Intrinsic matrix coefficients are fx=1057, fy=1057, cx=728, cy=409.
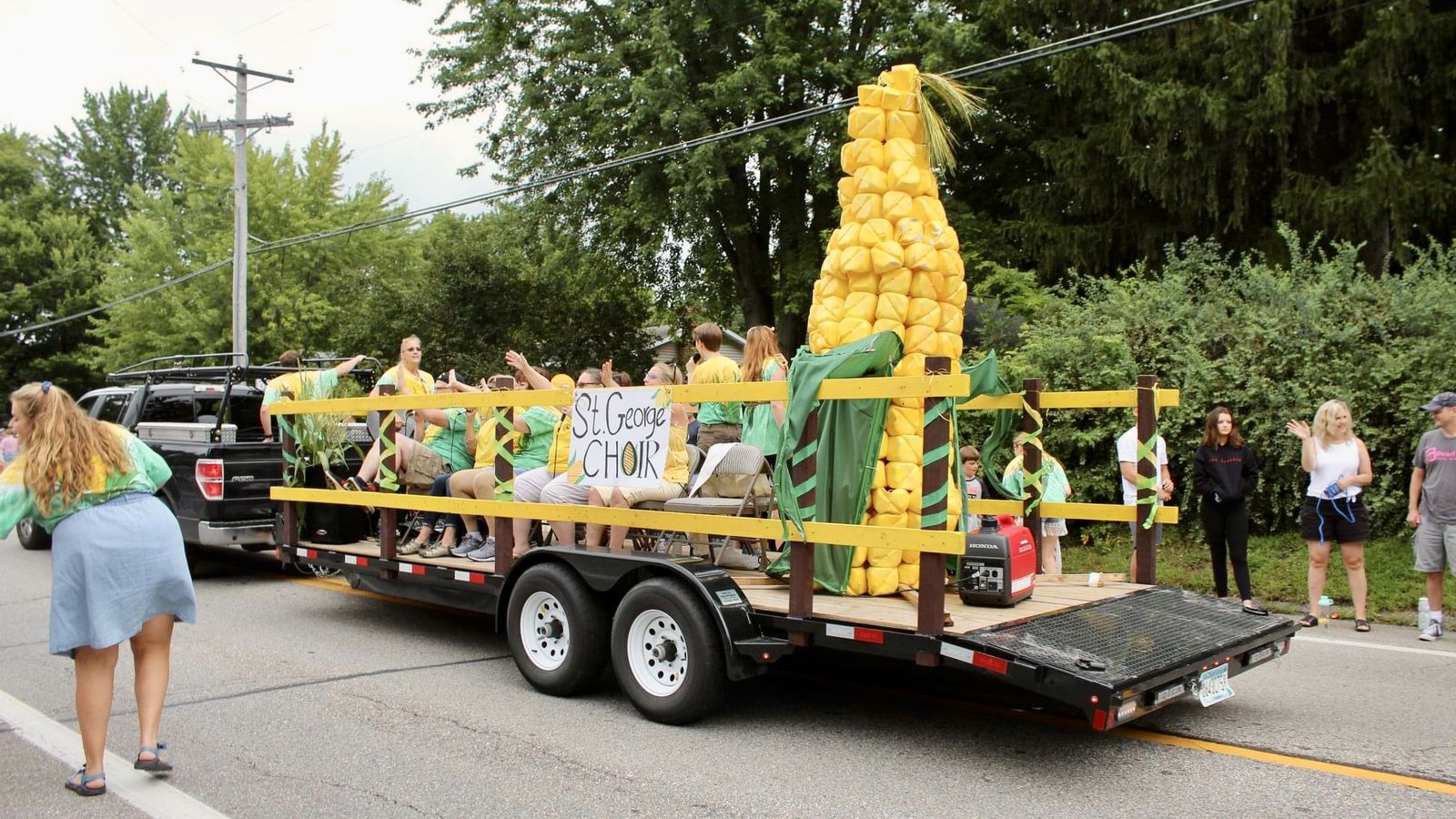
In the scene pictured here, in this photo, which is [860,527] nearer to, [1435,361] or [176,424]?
[1435,361]

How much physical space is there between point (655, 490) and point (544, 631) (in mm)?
1069

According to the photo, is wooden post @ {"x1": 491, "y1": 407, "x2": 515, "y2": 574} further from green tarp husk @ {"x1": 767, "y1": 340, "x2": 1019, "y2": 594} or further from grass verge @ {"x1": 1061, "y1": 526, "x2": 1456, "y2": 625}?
grass verge @ {"x1": 1061, "y1": 526, "x2": 1456, "y2": 625}

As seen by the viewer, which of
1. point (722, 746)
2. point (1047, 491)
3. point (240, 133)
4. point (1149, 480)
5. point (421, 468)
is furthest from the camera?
point (240, 133)

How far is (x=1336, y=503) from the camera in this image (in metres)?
8.28

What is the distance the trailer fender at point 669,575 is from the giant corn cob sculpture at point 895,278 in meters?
0.88

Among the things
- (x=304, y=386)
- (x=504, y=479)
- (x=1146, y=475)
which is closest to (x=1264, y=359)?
(x=1146, y=475)

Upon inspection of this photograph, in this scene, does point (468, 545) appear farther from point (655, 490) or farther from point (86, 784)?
point (86, 784)

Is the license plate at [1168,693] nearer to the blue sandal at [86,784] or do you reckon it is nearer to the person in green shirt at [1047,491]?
the person in green shirt at [1047,491]

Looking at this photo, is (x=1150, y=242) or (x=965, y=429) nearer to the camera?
(x=965, y=429)

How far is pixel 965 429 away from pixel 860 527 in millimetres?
7793

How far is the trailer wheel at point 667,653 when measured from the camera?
5.23m

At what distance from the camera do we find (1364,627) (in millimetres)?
8094

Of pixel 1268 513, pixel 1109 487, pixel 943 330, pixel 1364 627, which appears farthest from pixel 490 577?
pixel 1268 513

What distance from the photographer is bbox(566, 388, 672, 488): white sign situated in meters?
5.77
